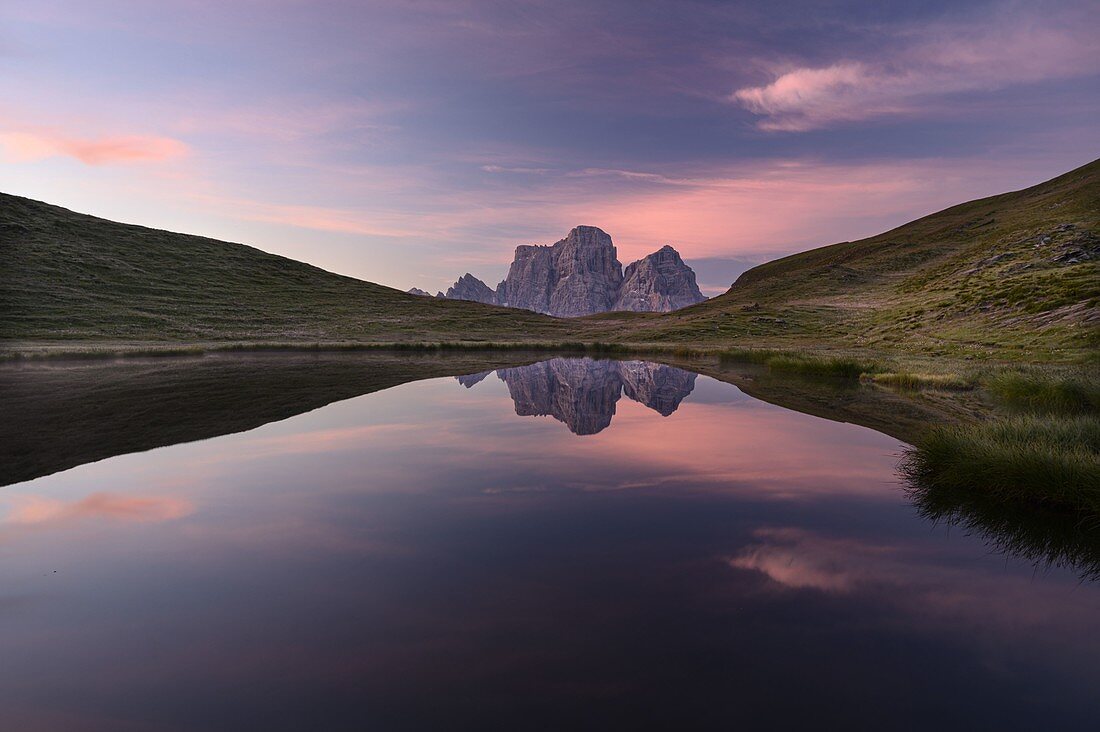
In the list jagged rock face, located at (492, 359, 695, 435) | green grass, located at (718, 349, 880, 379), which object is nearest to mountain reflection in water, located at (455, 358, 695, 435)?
jagged rock face, located at (492, 359, 695, 435)

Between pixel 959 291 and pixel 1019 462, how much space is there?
70.5m

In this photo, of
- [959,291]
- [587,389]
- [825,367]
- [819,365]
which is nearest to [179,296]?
[587,389]

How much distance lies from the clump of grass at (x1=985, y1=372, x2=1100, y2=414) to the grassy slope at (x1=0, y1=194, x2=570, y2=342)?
6991cm

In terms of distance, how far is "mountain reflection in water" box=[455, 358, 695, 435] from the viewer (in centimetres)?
2428

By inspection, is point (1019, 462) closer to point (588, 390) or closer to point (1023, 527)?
point (1023, 527)

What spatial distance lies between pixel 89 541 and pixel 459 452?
9.02 m

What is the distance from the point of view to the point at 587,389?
110 ft

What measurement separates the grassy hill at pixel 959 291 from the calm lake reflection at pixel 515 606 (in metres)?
35.2

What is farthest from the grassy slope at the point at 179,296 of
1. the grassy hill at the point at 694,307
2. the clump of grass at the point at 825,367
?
the clump of grass at the point at 825,367

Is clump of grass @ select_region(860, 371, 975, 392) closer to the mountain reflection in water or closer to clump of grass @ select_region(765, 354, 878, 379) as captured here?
clump of grass @ select_region(765, 354, 878, 379)

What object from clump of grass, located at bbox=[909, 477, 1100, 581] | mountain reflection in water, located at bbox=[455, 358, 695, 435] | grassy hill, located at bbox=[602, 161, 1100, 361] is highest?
grassy hill, located at bbox=[602, 161, 1100, 361]

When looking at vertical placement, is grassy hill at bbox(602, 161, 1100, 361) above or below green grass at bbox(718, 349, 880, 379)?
above

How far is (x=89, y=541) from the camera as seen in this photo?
366 inches

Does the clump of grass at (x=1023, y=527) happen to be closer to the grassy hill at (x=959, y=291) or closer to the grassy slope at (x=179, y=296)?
the grassy hill at (x=959, y=291)
